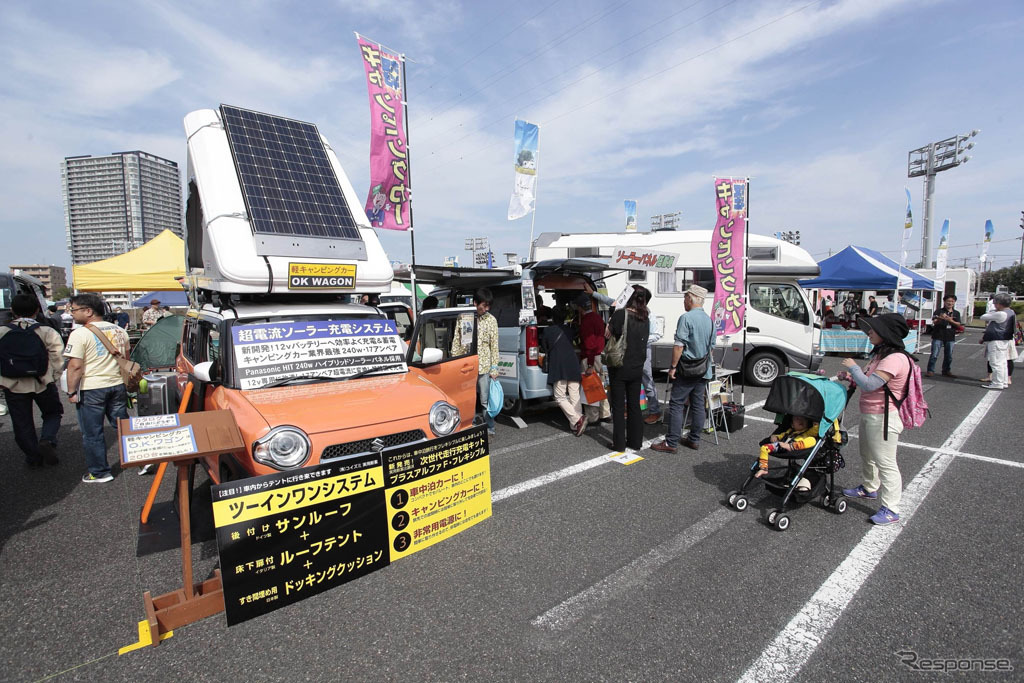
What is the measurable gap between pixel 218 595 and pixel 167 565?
0.85m

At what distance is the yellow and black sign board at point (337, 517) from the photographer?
2.61 meters

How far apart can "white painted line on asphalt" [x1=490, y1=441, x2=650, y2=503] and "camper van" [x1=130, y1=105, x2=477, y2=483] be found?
0.91 m

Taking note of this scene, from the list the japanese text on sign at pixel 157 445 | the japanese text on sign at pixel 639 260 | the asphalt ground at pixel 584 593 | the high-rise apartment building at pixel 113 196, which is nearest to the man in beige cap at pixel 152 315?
the asphalt ground at pixel 584 593

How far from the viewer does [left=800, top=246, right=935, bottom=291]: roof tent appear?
44.1 feet

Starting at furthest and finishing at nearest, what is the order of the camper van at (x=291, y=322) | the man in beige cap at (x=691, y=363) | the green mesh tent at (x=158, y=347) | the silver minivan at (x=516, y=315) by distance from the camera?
the silver minivan at (x=516, y=315) → the green mesh tent at (x=158, y=347) → the man in beige cap at (x=691, y=363) → the camper van at (x=291, y=322)

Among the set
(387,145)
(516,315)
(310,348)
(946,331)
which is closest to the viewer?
(310,348)

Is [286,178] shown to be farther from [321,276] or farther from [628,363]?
[628,363]

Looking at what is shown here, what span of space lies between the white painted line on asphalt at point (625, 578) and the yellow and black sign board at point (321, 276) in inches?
131

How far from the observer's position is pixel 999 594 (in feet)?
9.86

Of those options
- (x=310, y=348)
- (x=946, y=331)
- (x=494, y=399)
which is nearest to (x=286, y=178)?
(x=310, y=348)

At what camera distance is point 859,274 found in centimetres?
1362

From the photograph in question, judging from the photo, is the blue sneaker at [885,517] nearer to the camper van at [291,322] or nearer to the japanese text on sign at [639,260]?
the camper van at [291,322]

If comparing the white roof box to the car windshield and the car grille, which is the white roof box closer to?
the car windshield

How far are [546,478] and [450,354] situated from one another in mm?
2430
